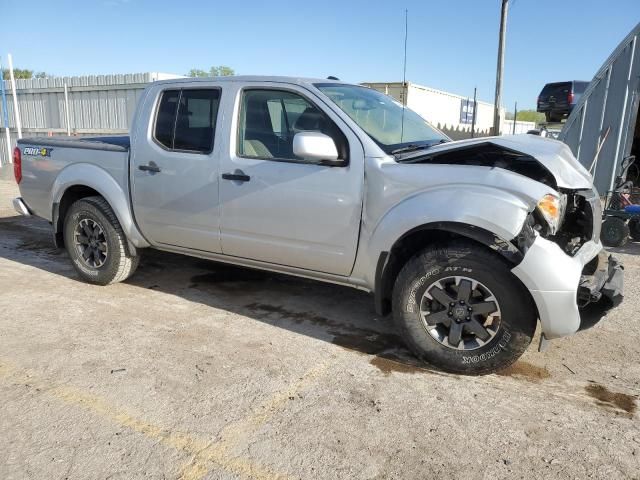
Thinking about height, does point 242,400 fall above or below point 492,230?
below

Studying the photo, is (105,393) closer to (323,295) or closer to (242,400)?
(242,400)

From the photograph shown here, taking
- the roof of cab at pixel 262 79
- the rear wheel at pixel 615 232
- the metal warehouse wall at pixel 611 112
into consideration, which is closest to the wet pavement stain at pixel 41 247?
the roof of cab at pixel 262 79

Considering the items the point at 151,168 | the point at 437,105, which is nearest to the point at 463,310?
the point at 151,168

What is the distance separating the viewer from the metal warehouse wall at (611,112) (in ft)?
29.9

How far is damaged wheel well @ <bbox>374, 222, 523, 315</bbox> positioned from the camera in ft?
10.00

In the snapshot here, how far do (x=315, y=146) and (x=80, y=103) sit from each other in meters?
14.6

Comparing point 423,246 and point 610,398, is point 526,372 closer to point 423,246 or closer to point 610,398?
point 610,398

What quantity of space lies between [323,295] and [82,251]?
2460mm

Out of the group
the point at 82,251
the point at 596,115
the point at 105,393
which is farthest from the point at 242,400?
the point at 596,115

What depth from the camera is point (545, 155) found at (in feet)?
10.9

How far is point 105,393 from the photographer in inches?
121

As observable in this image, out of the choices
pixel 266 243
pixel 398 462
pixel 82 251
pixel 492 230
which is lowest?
pixel 398 462

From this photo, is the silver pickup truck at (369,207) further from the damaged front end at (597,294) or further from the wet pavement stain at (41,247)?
the wet pavement stain at (41,247)

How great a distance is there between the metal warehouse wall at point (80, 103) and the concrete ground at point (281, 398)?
11080 millimetres
